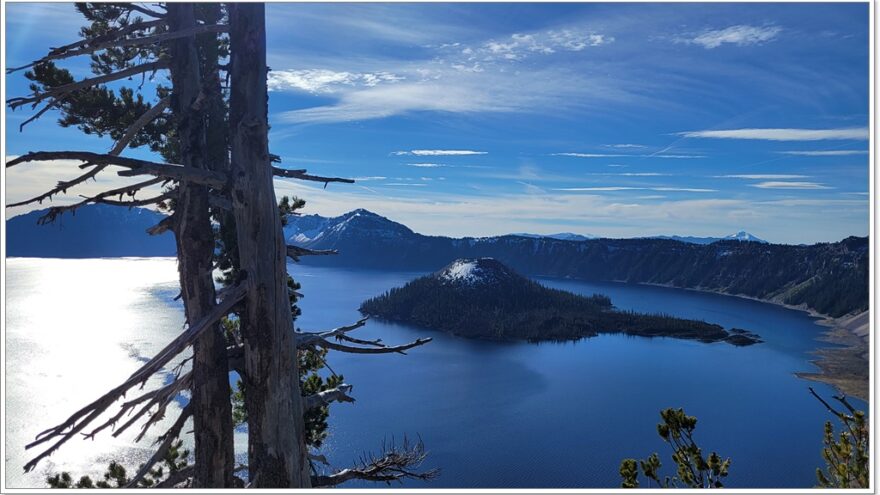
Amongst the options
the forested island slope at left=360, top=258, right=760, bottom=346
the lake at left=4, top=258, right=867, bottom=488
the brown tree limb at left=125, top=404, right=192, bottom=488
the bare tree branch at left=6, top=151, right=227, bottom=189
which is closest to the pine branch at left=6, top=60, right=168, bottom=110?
the bare tree branch at left=6, top=151, right=227, bottom=189

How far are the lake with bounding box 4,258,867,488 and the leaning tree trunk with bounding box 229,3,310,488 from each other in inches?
601

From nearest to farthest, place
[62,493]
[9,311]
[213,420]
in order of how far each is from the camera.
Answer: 1. [62,493]
2. [213,420]
3. [9,311]

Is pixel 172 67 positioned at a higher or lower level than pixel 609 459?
higher

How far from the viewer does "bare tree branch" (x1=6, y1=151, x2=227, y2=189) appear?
3.84 metres

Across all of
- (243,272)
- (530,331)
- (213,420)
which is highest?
(243,272)

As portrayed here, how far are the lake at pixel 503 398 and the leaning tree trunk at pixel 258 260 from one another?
1526 cm

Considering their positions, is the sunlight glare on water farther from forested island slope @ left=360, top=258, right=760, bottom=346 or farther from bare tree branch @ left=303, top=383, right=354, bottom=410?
forested island slope @ left=360, top=258, right=760, bottom=346

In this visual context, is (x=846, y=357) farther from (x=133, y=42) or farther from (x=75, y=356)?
(x=133, y=42)

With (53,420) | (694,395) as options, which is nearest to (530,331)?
(694,395)

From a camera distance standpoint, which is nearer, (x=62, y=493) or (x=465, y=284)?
(x=62, y=493)

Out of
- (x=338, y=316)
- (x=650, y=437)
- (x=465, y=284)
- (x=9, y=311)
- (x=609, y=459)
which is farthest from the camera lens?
(x=465, y=284)

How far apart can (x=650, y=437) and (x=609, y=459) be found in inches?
362

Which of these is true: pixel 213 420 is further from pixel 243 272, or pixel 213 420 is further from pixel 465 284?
pixel 465 284

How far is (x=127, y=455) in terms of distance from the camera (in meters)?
43.2
